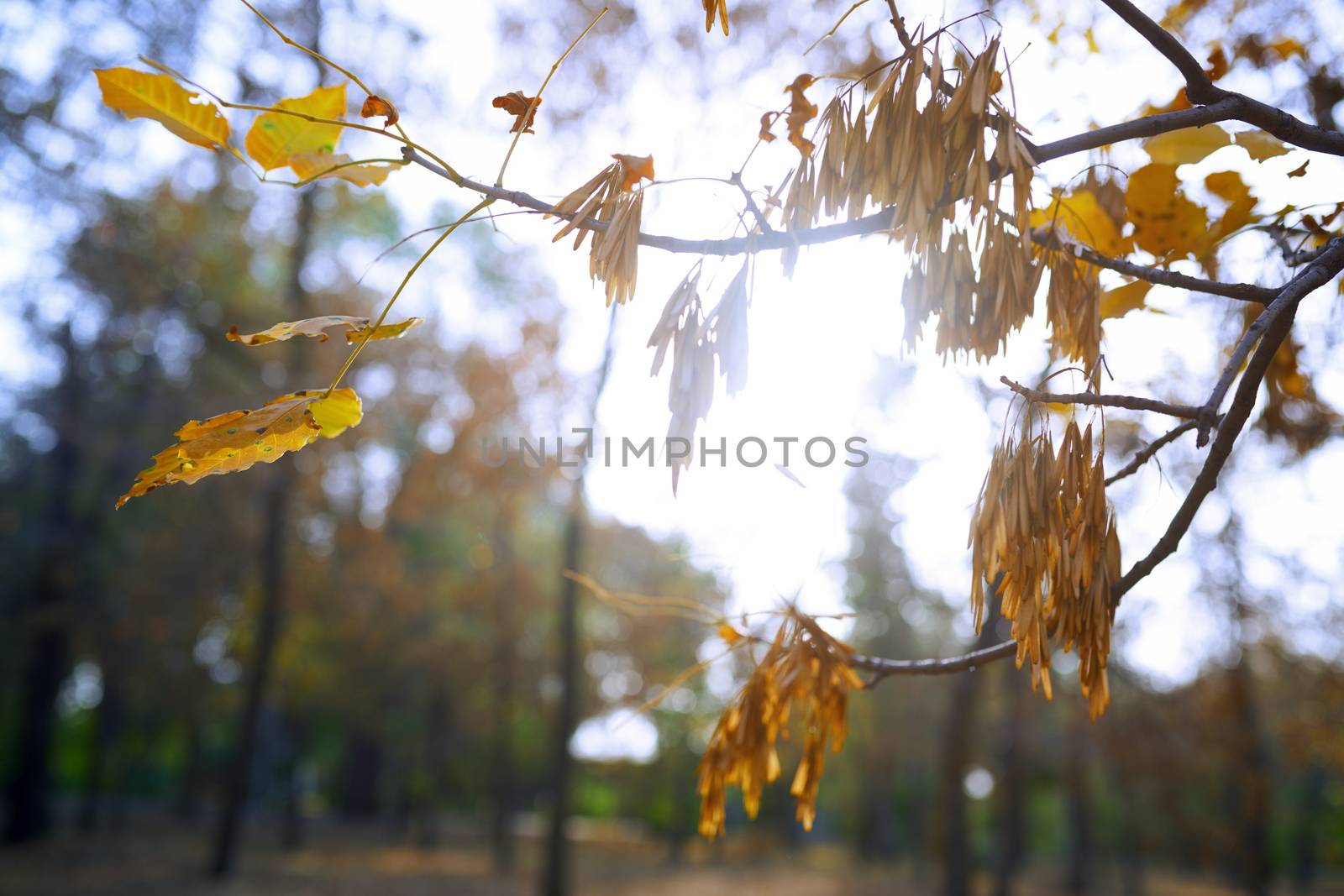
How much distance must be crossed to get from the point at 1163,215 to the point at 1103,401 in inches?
31.5

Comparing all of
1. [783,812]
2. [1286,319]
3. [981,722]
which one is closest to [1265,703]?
[981,722]

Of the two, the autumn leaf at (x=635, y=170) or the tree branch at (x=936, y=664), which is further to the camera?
the tree branch at (x=936, y=664)

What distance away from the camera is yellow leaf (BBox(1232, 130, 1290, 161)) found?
1.74m

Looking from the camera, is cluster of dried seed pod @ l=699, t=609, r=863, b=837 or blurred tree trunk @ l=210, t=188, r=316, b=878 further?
blurred tree trunk @ l=210, t=188, r=316, b=878

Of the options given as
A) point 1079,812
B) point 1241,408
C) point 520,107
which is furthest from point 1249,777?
point 520,107

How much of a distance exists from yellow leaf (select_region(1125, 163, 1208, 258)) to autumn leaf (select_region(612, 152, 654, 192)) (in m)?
1.09

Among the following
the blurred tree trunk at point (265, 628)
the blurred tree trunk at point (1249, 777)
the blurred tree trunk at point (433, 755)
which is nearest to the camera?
the blurred tree trunk at point (265, 628)

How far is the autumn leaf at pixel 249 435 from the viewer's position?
147cm

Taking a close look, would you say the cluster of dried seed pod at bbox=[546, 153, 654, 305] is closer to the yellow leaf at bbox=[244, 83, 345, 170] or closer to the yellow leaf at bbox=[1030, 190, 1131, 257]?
the yellow leaf at bbox=[244, 83, 345, 170]

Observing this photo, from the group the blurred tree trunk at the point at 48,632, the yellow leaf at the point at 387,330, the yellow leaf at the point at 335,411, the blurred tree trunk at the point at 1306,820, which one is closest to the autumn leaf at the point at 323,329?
the yellow leaf at the point at 387,330

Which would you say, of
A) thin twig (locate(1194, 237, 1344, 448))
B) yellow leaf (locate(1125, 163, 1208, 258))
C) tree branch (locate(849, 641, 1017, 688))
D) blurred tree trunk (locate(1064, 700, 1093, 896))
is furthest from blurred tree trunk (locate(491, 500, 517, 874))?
thin twig (locate(1194, 237, 1344, 448))

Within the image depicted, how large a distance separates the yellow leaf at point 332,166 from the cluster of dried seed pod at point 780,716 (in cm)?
118

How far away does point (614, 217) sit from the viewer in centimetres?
150

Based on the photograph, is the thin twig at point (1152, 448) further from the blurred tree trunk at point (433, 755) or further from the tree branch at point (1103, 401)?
the blurred tree trunk at point (433, 755)
